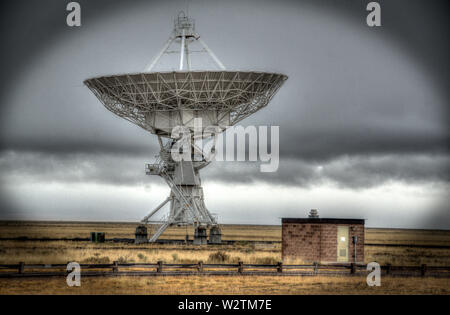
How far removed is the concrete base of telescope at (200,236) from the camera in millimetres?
54344

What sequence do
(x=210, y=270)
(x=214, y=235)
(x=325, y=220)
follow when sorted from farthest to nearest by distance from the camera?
(x=214, y=235) < (x=325, y=220) < (x=210, y=270)

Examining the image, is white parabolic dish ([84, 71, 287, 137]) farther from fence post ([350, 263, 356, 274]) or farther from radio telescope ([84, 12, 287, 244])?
fence post ([350, 263, 356, 274])

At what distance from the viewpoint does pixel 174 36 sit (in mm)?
52531

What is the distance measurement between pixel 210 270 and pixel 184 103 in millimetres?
18906

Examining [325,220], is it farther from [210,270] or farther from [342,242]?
[210,270]

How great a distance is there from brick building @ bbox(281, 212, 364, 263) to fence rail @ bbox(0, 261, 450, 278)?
2.38 meters

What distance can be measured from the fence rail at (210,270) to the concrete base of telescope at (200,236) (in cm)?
1861

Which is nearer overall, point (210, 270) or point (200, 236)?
point (210, 270)

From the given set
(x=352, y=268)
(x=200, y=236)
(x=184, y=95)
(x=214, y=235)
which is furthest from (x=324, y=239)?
(x=214, y=235)

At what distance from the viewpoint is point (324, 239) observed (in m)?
38.3

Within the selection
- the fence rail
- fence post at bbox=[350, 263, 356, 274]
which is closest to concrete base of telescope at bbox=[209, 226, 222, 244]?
the fence rail
